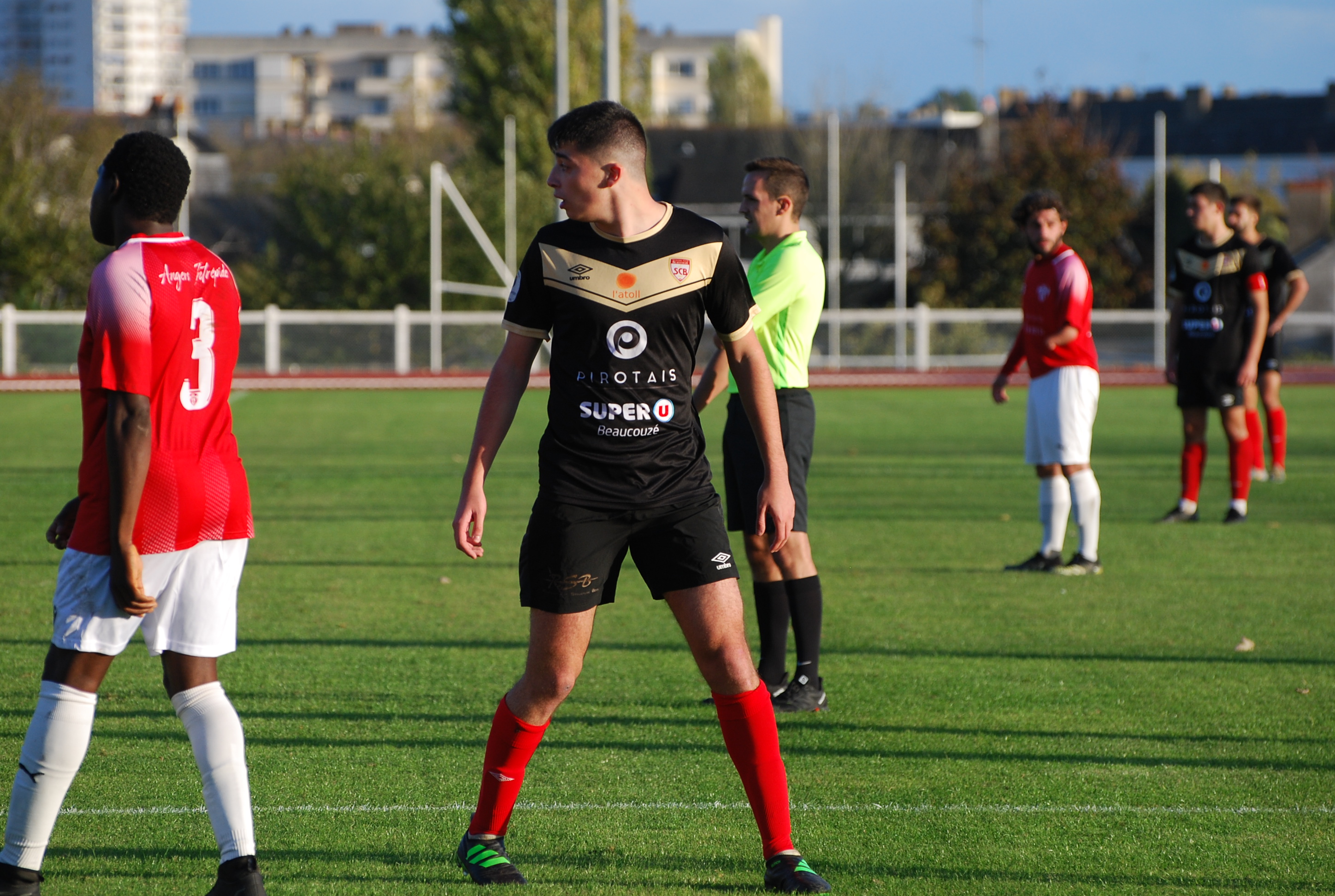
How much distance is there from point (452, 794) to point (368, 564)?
4.68 m

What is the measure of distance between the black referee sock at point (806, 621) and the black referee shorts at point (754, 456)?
247 mm

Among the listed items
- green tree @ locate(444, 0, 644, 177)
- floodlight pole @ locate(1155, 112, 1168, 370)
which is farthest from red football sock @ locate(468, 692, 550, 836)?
green tree @ locate(444, 0, 644, 177)

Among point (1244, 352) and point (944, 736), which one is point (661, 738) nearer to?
point (944, 736)

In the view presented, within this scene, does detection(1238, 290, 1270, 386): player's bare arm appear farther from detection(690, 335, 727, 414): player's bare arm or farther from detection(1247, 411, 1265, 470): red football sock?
detection(690, 335, 727, 414): player's bare arm

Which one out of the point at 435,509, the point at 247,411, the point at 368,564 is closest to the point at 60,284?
the point at 247,411

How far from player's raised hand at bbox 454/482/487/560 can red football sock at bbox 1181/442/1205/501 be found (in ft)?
27.4

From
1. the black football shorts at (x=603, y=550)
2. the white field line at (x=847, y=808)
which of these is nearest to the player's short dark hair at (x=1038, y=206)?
the white field line at (x=847, y=808)

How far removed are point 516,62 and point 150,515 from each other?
45754 millimetres

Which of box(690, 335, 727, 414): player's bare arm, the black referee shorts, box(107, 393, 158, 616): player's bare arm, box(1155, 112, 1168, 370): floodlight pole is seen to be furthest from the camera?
box(1155, 112, 1168, 370): floodlight pole

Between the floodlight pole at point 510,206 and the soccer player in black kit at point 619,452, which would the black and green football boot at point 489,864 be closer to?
the soccer player in black kit at point 619,452

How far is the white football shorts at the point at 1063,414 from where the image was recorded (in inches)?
335

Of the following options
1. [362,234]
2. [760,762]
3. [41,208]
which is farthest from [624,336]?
[41,208]

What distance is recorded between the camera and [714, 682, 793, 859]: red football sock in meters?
3.77

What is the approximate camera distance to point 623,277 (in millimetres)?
3572
